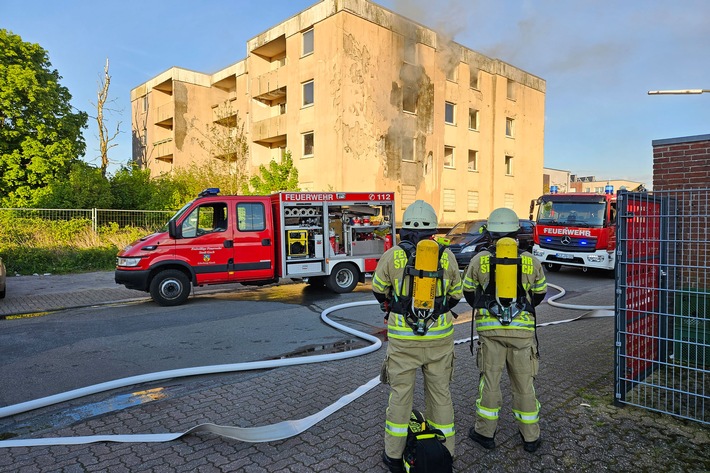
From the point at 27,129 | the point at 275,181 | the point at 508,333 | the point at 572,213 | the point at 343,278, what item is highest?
the point at 27,129

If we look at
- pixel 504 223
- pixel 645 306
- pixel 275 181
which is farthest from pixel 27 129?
pixel 645 306

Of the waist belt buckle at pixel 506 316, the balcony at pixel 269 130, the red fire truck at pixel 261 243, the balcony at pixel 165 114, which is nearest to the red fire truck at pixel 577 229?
the red fire truck at pixel 261 243

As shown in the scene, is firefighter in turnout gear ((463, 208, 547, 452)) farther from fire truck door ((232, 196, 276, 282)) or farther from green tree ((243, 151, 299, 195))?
green tree ((243, 151, 299, 195))

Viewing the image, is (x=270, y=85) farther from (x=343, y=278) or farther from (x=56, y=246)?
(x=343, y=278)

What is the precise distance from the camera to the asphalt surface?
304 cm

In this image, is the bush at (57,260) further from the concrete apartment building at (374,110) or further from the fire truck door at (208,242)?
the concrete apartment building at (374,110)

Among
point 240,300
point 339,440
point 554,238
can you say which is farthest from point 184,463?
point 554,238

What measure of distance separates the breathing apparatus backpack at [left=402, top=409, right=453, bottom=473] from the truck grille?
36.0 feet

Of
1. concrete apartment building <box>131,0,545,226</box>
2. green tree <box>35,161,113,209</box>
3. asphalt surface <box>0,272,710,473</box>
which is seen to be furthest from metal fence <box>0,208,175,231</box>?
asphalt surface <box>0,272,710,473</box>

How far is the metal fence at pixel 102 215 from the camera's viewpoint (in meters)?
14.0

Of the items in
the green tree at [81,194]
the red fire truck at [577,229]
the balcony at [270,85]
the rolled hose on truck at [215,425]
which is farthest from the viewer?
the balcony at [270,85]

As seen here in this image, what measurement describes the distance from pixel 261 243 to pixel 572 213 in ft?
28.3

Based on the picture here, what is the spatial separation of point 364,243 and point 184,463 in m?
7.90

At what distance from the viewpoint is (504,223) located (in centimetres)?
331
